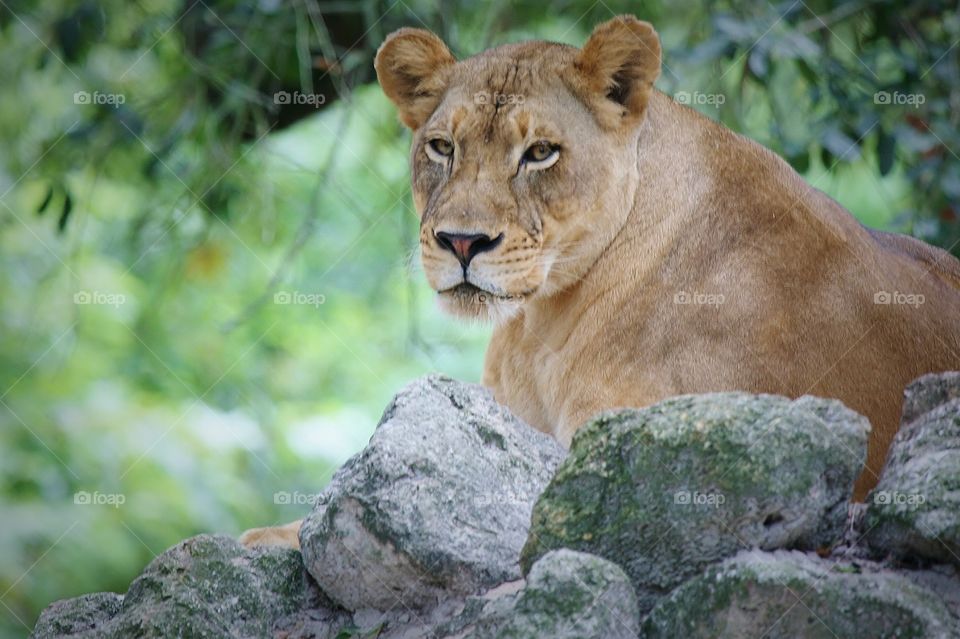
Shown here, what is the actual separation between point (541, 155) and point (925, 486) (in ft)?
6.34

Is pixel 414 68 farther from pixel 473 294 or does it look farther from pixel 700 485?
pixel 700 485

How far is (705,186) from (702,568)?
73.9 inches

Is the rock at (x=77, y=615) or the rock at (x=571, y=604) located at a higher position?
the rock at (x=571, y=604)

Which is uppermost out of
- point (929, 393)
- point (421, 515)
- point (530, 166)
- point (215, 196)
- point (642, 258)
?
point (215, 196)

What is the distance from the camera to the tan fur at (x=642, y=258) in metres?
4.25

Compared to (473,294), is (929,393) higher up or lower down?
lower down

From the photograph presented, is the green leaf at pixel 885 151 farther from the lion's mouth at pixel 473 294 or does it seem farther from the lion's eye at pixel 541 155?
the lion's mouth at pixel 473 294

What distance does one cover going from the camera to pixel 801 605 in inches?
110

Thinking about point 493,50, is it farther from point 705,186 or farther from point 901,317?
point 901,317

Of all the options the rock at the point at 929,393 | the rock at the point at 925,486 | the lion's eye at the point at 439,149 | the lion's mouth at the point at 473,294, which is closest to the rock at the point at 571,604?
the rock at the point at 925,486

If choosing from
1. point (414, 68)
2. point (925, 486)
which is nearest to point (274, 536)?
point (414, 68)

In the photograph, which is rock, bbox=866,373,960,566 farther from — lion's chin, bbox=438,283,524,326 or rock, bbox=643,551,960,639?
lion's chin, bbox=438,283,524,326

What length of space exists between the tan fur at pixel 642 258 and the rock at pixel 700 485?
40.9 inches

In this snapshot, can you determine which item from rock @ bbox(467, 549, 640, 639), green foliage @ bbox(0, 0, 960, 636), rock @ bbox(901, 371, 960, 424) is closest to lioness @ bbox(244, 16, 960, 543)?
rock @ bbox(901, 371, 960, 424)
